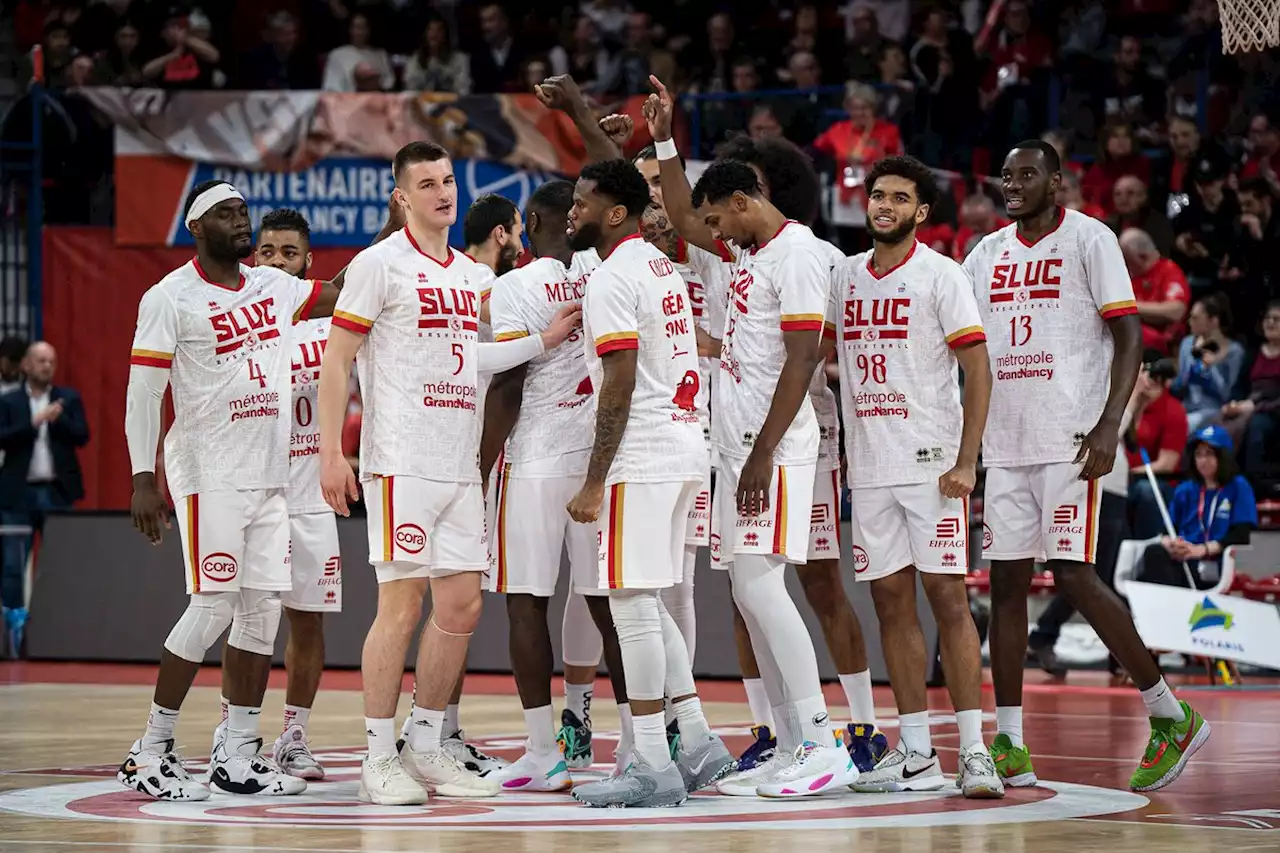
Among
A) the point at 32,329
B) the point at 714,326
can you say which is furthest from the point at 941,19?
the point at 714,326

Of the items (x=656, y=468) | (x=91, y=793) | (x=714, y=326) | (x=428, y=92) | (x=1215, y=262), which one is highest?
(x=428, y=92)

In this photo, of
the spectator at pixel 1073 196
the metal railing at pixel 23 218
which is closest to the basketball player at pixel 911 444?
the spectator at pixel 1073 196

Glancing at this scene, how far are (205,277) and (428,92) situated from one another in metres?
10.6

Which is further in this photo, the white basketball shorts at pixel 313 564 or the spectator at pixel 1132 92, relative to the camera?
the spectator at pixel 1132 92

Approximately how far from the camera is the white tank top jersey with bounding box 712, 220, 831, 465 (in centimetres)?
793

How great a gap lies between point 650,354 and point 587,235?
1.96 feet

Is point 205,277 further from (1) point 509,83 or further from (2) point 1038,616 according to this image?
(1) point 509,83

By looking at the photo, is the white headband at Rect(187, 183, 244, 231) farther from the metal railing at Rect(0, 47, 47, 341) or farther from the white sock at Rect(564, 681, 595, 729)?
the metal railing at Rect(0, 47, 47, 341)

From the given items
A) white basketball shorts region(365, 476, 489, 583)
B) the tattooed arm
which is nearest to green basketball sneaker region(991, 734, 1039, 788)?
the tattooed arm

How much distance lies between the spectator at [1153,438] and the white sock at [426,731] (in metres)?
8.27

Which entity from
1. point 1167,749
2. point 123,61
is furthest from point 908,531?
point 123,61

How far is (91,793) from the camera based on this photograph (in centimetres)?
820

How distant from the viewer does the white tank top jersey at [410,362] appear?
25.7 feet

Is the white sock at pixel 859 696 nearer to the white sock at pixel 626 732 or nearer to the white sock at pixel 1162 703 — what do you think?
the white sock at pixel 626 732
